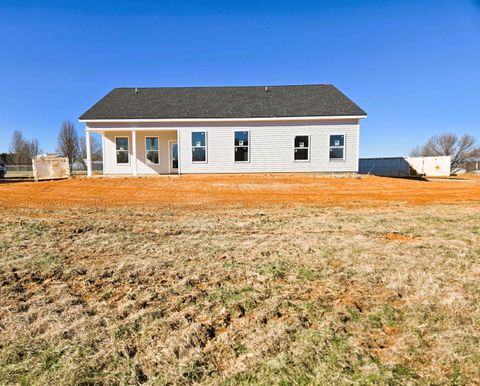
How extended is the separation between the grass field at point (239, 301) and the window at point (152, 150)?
1099 centimetres

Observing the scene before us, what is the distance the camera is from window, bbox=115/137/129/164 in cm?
1623

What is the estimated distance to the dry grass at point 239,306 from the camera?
1801 millimetres

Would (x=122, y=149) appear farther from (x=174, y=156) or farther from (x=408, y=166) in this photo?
(x=408, y=166)

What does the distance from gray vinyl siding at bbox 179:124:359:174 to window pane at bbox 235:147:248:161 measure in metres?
0.22

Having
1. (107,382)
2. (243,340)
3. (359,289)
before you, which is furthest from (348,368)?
(107,382)

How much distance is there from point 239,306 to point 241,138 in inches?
531

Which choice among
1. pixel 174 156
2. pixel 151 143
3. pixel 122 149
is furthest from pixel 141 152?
pixel 174 156

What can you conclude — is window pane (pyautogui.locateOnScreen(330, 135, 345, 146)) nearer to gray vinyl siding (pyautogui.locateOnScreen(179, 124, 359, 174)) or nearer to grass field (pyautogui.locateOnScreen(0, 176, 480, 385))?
gray vinyl siding (pyautogui.locateOnScreen(179, 124, 359, 174))

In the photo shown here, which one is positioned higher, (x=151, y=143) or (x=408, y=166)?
(x=151, y=143)

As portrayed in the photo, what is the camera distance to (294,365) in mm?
1818

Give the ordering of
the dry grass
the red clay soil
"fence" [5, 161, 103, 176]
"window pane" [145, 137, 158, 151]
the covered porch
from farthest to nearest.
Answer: "fence" [5, 161, 103, 176], "window pane" [145, 137, 158, 151], the covered porch, the red clay soil, the dry grass

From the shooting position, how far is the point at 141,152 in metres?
16.5

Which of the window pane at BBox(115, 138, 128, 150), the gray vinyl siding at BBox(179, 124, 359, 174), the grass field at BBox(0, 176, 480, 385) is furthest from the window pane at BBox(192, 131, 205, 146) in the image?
the grass field at BBox(0, 176, 480, 385)

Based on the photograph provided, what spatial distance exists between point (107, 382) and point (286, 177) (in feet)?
42.2
